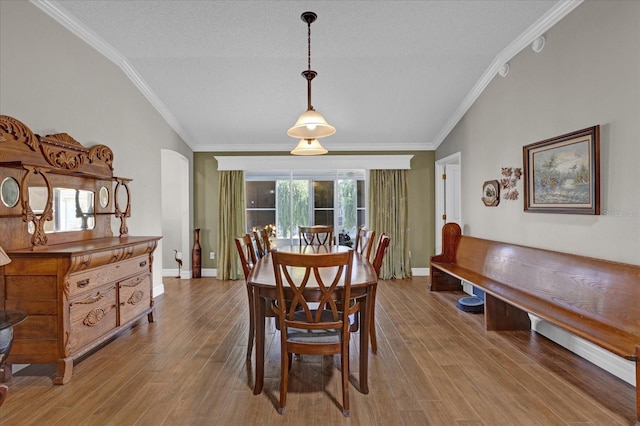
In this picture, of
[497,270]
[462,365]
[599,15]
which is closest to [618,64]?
[599,15]

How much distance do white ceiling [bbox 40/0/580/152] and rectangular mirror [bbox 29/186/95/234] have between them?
1529 millimetres

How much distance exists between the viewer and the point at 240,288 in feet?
A: 17.0

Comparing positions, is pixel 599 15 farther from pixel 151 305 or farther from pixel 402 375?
pixel 151 305

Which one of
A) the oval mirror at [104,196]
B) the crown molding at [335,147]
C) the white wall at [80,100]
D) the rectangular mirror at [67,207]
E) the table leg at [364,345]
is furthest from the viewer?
the crown molding at [335,147]

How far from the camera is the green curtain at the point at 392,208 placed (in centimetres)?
589

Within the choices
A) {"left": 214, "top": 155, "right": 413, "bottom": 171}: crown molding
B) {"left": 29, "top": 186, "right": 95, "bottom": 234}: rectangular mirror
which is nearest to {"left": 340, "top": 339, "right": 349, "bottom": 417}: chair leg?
{"left": 29, "top": 186, "right": 95, "bottom": 234}: rectangular mirror

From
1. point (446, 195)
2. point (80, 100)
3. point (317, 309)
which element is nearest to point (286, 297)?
point (317, 309)

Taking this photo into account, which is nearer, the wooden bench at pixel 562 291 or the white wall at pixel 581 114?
the wooden bench at pixel 562 291

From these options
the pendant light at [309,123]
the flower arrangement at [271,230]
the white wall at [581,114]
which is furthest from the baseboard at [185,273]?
the white wall at [581,114]

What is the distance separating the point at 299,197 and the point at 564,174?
401 centimetres

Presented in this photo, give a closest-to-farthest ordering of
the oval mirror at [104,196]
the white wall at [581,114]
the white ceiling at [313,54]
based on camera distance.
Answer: the white wall at [581,114]
the white ceiling at [313,54]
the oval mirror at [104,196]

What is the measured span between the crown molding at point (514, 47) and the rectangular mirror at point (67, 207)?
180 inches

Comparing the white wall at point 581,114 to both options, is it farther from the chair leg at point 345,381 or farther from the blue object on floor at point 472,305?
the chair leg at point 345,381

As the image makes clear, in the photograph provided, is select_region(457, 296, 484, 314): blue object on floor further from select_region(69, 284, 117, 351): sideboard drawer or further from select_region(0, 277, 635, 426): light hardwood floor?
select_region(69, 284, 117, 351): sideboard drawer
